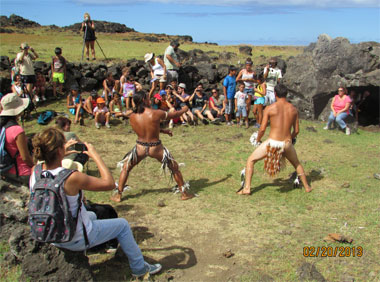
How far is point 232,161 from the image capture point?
8984mm

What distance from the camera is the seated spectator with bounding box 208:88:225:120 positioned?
12.6 meters

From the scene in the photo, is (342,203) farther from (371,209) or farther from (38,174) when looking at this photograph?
(38,174)

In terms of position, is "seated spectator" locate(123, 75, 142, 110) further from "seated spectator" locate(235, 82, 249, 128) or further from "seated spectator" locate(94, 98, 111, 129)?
"seated spectator" locate(235, 82, 249, 128)

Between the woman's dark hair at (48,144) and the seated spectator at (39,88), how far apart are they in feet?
35.1

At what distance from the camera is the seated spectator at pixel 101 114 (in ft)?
37.9

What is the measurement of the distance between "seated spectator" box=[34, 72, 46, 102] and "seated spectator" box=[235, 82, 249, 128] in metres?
6.96

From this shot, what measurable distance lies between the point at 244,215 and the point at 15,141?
3.62m

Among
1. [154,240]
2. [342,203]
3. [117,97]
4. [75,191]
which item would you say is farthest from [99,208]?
[117,97]

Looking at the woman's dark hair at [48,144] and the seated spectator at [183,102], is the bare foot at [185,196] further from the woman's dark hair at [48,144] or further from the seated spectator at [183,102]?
the seated spectator at [183,102]

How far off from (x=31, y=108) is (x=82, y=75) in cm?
290

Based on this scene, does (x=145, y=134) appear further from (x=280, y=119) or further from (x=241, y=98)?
(x=241, y=98)

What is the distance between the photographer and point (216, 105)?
1288 cm
